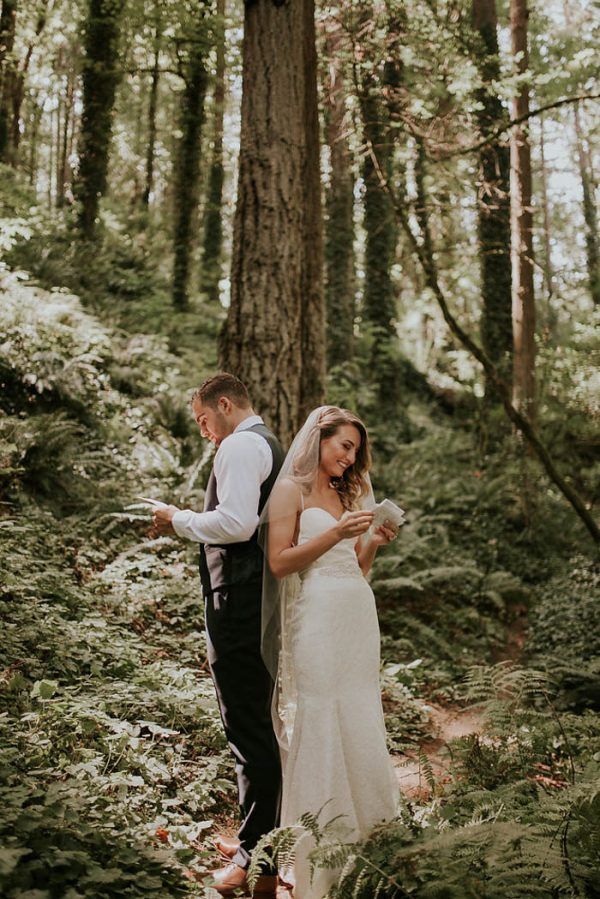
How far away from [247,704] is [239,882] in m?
0.88

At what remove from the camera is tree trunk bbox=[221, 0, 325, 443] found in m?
7.01

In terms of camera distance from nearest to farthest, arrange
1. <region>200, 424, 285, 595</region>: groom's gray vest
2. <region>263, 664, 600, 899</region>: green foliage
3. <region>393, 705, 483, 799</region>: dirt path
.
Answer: <region>263, 664, 600, 899</region>: green foliage, <region>200, 424, 285, 595</region>: groom's gray vest, <region>393, 705, 483, 799</region>: dirt path

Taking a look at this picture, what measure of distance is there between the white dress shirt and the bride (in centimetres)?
12

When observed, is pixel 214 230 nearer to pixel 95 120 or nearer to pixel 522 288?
pixel 95 120

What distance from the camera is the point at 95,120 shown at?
1667 centimetres

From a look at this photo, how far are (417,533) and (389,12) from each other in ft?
25.2

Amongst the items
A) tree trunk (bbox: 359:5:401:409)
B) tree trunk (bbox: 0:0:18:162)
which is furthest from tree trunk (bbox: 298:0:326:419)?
tree trunk (bbox: 359:5:401:409)

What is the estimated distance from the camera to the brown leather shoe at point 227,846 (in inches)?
163

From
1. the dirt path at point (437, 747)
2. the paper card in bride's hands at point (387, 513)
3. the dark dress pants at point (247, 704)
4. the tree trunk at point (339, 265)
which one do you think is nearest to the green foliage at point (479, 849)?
the dark dress pants at point (247, 704)

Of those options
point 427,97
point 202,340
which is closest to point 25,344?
point 202,340

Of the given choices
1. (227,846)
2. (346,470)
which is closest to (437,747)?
(227,846)

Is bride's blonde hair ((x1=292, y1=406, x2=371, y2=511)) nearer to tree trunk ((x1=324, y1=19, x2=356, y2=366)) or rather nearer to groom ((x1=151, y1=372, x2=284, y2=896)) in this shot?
groom ((x1=151, y1=372, x2=284, y2=896))

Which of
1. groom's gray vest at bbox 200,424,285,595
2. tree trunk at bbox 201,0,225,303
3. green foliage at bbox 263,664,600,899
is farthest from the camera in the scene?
tree trunk at bbox 201,0,225,303

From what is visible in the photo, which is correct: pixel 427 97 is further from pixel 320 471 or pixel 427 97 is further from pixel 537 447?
pixel 320 471
